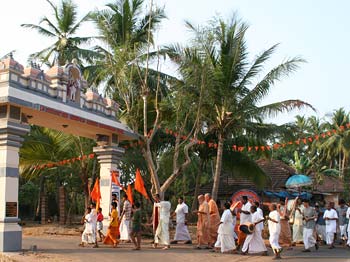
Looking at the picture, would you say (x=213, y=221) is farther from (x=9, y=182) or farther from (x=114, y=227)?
(x=9, y=182)

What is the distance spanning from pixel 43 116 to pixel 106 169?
3435 millimetres

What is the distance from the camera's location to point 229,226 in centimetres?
1272

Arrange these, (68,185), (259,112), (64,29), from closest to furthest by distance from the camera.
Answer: (259,112), (64,29), (68,185)

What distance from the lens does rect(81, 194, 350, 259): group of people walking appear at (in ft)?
40.9

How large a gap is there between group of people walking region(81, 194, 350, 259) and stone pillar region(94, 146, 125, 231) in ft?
3.19

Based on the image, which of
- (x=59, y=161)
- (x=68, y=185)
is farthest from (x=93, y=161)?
(x=68, y=185)

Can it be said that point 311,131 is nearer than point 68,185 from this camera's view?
No

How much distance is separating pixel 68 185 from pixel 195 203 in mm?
9056

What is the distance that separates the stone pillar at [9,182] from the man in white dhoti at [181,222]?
489cm

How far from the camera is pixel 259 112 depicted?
18844 mm

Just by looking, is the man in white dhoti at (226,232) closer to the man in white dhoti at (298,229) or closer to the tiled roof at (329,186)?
the man in white dhoti at (298,229)

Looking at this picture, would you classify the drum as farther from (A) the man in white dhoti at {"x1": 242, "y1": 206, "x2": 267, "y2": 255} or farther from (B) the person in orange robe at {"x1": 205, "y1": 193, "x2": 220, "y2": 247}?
(B) the person in orange robe at {"x1": 205, "y1": 193, "x2": 220, "y2": 247}

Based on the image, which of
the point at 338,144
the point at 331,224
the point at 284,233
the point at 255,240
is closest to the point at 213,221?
the point at 255,240

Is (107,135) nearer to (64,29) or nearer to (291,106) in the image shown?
(291,106)
